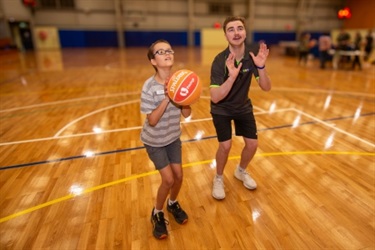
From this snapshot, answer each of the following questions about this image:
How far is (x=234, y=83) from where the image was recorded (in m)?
2.73

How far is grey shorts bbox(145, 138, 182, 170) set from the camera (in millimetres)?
2324

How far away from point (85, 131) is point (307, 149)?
4132mm

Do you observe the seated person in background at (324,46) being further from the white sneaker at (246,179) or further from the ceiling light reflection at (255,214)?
the ceiling light reflection at (255,214)

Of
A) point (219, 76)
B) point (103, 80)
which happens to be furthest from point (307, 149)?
point (103, 80)

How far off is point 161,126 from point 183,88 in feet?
1.29

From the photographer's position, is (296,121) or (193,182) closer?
(193,182)

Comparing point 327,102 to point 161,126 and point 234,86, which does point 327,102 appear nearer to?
point 234,86

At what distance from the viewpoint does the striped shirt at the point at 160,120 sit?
7.26ft

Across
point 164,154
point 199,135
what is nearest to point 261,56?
point 164,154

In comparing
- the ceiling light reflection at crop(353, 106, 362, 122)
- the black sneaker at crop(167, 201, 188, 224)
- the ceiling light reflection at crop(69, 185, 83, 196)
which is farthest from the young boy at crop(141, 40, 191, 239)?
the ceiling light reflection at crop(353, 106, 362, 122)

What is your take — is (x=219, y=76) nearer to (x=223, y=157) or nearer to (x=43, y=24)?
(x=223, y=157)

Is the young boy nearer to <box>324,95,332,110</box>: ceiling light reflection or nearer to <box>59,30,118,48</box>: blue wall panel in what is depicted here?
<box>324,95,332,110</box>: ceiling light reflection

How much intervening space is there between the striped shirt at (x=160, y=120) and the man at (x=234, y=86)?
18.8 inches

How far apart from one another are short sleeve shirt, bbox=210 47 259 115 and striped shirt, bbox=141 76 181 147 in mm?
533
